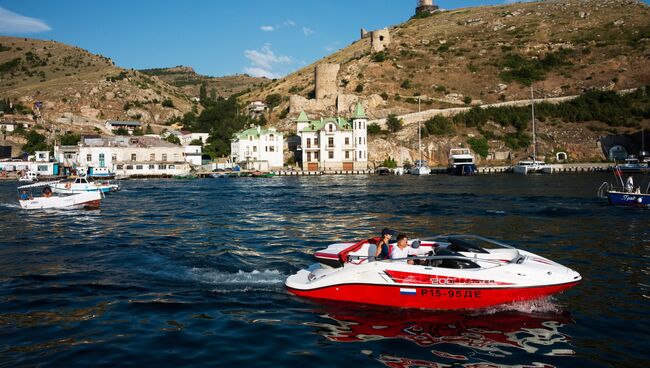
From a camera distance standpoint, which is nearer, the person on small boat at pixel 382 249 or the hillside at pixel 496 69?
the person on small boat at pixel 382 249

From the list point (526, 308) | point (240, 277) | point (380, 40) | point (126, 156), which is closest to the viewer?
point (526, 308)

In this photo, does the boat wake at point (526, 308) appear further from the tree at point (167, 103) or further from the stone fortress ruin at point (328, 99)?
the tree at point (167, 103)

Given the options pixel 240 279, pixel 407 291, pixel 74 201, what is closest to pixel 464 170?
pixel 74 201

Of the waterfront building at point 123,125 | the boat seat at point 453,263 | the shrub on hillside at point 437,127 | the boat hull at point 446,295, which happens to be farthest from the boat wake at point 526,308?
the waterfront building at point 123,125

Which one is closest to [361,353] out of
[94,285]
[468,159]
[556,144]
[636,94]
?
[94,285]

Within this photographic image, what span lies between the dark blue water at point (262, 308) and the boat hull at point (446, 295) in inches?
10.3

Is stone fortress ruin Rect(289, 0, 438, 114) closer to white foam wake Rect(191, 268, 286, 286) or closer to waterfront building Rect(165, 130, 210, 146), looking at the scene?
waterfront building Rect(165, 130, 210, 146)

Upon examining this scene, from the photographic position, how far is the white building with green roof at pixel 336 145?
101 m

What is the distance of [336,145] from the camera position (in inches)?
3976

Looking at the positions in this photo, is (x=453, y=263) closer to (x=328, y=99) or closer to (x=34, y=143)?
(x=328, y=99)

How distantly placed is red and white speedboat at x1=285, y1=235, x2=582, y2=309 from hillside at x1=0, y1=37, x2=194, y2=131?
12818 cm

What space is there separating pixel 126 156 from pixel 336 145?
4068 cm

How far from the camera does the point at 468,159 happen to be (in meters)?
87.8

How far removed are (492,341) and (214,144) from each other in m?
108
